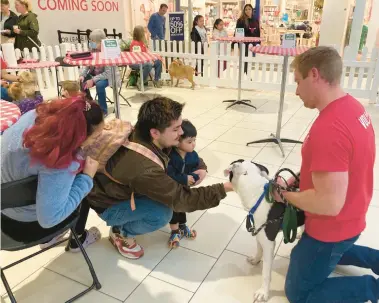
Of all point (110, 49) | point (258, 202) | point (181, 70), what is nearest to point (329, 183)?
point (258, 202)

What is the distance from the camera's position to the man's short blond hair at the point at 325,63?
4.64 feet

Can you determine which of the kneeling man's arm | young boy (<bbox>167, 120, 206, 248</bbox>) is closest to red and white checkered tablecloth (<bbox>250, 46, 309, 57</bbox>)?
young boy (<bbox>167, 120, 206, 248</bbox>)

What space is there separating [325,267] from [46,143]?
1.30 metres

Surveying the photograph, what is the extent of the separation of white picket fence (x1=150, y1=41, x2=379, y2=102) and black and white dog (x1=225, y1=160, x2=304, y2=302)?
4405 millimetres

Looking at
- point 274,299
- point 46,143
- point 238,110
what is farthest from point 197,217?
point 238,110

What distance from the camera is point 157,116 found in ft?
5.85

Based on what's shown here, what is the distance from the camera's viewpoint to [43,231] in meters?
1.56

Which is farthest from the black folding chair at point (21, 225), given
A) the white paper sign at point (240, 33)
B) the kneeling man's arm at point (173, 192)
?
the white paper sign at point (240, 33)

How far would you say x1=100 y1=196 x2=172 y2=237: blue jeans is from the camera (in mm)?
1914

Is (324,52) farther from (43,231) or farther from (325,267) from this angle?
(43,231)

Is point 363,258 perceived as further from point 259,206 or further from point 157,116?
point 157,116

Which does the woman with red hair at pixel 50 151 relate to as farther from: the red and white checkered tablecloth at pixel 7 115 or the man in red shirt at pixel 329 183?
the man in red shirt at pixel 329 183

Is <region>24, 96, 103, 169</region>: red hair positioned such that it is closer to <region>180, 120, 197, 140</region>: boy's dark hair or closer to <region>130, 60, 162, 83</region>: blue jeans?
<region>180, 120, 197, 140</region>: boy's dark hair

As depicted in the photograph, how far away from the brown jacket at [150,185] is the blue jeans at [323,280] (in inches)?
19.2
